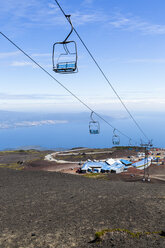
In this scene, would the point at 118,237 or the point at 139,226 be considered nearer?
the point at 118,237

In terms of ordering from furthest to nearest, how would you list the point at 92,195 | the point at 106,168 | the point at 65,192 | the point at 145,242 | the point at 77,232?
the point at 106,168
the point at 65,192
the point at 92,195
the point at 77,232
the point at 145,242

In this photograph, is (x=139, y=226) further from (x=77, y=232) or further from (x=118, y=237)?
(x=77, y=232)

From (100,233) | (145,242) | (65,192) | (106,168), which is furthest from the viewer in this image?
(106,168)

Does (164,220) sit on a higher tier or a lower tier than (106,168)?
higher

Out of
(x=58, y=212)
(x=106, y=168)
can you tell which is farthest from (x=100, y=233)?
(x=106, y=168)

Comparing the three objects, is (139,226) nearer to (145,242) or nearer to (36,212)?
(145,242)

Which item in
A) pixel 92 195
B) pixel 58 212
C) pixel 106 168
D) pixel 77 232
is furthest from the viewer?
pixel 106 168

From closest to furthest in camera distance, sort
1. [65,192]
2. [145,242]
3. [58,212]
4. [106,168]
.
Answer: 1. [145,242]
2. [58,212]
3. [65,192]
4. [106,168]

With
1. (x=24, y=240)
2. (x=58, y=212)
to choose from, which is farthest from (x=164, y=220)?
(x=24, y=240)

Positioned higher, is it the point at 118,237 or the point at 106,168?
the point at 118,237
